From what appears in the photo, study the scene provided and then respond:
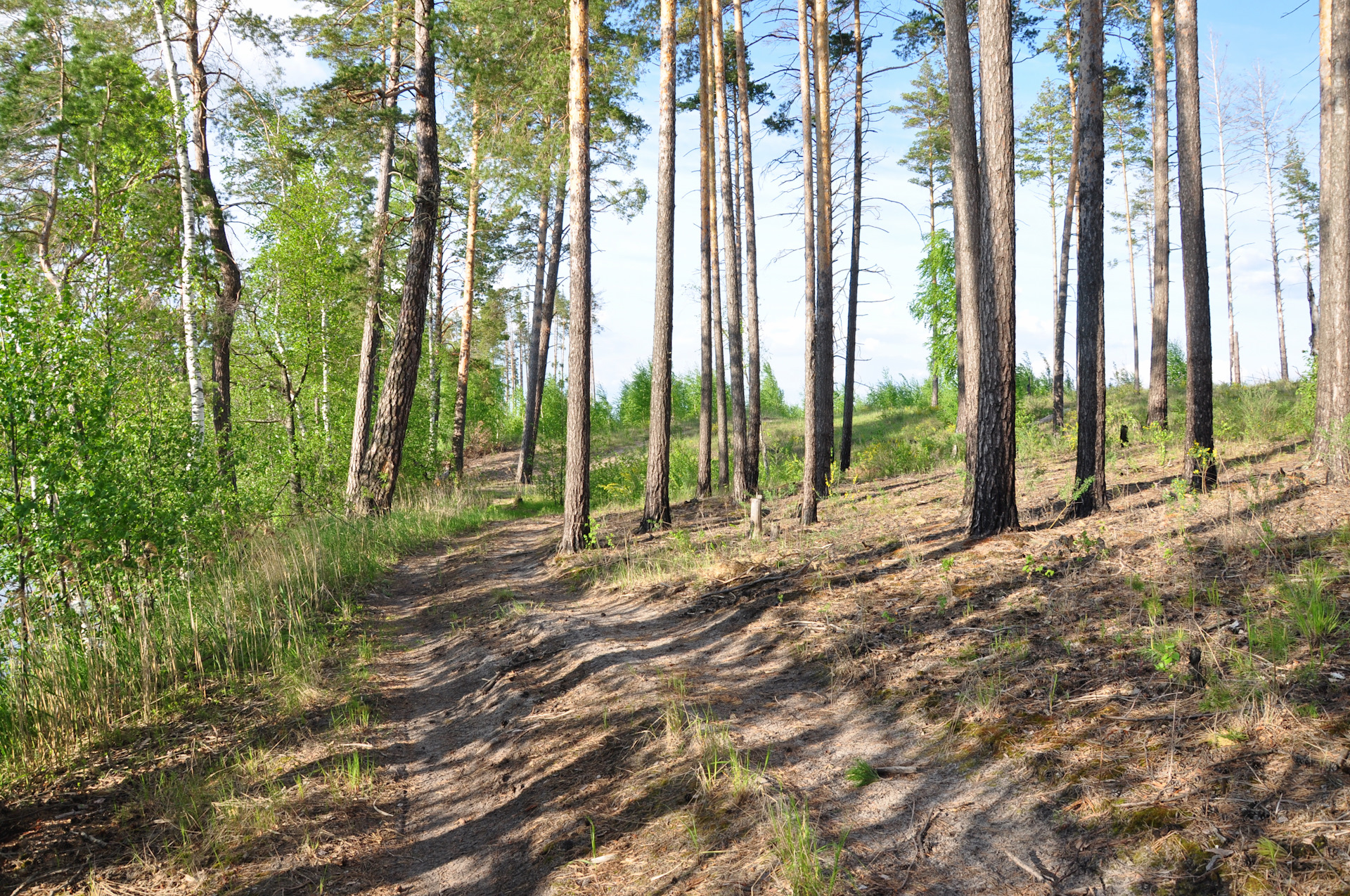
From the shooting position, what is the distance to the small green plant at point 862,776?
3.56 meters

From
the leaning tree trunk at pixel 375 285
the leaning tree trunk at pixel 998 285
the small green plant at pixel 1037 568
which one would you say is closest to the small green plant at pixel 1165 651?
the small green plant at pixel 1037 568

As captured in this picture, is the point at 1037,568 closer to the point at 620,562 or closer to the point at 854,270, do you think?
the point at 620,562

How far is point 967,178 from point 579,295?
534cm

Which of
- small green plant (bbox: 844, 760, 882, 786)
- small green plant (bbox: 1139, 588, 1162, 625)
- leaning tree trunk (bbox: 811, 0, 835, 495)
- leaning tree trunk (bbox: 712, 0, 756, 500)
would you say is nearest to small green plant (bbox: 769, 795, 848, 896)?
small green plant (bbox: 844, 760, 882, 786)

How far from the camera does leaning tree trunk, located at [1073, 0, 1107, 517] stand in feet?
24.9

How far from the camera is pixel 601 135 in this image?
1684 cm

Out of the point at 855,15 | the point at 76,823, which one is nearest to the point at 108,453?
the point at 76,823

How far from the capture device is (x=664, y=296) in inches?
421

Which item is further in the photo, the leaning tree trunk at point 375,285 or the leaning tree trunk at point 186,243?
the leaning tree trunk at point 375,285

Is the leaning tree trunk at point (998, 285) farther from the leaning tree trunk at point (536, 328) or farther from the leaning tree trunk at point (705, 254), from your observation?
the leaning tree trunk at point (536, 328)

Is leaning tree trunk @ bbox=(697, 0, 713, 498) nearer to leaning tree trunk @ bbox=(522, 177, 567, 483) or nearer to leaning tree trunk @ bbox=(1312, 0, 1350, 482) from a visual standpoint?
leaning tree trunk @ bbox=(522, 177, 567, 483)

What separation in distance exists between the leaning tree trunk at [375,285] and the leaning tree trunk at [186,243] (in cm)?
281

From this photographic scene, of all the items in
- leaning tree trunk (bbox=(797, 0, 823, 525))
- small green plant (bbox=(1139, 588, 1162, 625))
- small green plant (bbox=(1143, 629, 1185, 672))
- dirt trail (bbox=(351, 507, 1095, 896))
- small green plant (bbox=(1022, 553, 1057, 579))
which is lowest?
dirt trail (bbox=(351, 507, 1095, 896))

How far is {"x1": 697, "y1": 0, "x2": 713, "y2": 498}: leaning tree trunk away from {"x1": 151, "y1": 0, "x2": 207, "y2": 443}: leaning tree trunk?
8.60 metres
